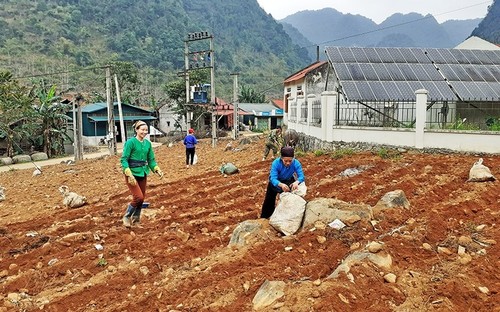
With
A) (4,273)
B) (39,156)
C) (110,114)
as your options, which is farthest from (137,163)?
(39,156)

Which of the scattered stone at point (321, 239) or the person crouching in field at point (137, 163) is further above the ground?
the person crouching in field at point (137, 163)

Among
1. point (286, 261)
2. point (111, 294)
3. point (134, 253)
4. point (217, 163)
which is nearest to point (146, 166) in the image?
→ point (134, 253)

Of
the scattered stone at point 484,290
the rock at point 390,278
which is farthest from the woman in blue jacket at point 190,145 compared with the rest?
the scattered stone at point 484,290

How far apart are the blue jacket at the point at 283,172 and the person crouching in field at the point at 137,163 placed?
2.05m

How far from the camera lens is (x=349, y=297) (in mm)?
3926

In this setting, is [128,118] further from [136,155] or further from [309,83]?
[136,155]

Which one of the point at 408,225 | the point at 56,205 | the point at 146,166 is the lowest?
the point at 56,205

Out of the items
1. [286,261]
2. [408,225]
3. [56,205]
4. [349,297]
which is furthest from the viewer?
[56,205]

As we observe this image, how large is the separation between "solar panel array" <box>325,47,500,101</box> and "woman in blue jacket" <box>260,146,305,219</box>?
310 inches

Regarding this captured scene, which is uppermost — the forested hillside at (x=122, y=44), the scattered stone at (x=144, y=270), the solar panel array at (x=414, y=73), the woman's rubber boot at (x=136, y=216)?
the forested hillside at (x=122, y=44)

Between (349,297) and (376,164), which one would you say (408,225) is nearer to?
(349,297)

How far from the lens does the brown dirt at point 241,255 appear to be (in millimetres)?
4109

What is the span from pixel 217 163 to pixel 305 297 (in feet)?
38.1

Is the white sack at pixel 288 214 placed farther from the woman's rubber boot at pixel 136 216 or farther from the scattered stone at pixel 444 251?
the woman's rubber boot at pixel 136 216
